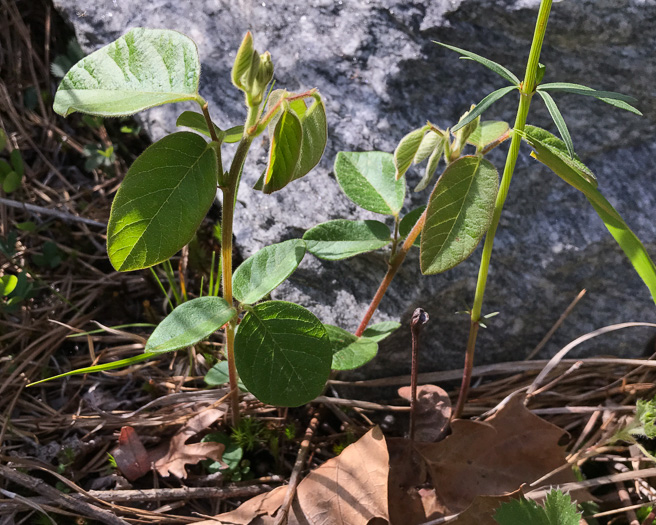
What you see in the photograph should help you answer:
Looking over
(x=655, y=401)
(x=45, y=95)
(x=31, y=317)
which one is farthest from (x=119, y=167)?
(x=655, y=401)

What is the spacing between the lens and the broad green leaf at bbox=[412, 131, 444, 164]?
1.31 meters

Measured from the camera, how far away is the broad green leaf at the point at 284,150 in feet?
3.60

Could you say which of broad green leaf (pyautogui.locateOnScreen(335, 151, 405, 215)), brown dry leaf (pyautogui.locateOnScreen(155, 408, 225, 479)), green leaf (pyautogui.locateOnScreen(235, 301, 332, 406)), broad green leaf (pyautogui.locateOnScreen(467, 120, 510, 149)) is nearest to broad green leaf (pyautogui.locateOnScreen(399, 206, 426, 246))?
broad green leaf (pyautogui.locateOnScreen(335, 151, 405, 215))

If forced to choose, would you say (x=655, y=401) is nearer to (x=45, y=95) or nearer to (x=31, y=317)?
(x=31, y=317)

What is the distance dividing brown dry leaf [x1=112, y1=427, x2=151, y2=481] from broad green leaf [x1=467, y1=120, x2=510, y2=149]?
1.24 m

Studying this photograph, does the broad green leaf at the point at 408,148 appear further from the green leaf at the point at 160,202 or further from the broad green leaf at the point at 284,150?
the green leaf at the point at 160,202

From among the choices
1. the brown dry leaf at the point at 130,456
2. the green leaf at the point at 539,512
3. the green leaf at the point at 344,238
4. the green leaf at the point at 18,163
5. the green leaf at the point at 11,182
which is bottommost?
the brown dry leaf at the point at 130,456

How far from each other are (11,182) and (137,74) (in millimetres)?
1258

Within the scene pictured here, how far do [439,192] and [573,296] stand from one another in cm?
88

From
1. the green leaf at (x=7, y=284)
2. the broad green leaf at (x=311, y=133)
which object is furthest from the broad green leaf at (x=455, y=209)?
the green leaf at (x=7, y=284)

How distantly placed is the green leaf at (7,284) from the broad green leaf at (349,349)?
107 centimetres

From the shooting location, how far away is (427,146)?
1.31 m

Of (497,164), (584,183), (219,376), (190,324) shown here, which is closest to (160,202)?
(190,324)

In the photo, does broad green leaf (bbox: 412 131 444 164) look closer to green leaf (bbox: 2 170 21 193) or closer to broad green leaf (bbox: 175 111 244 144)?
broad green leaf (bbox: 175 111 244 144)
